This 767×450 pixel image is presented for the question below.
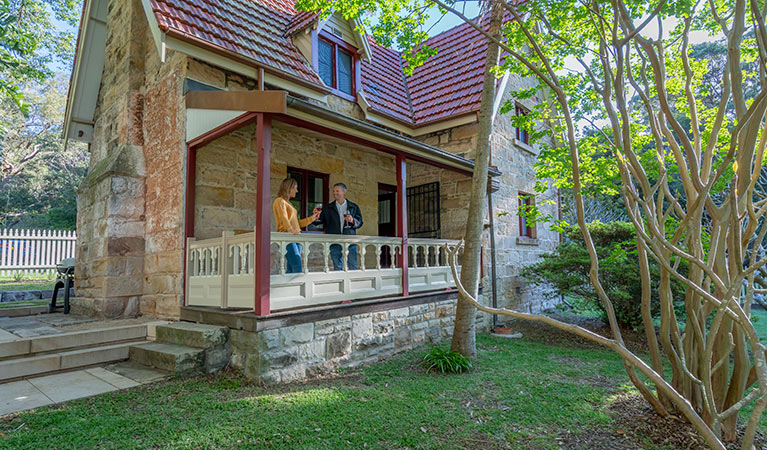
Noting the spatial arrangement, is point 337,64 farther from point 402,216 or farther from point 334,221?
point 334,221

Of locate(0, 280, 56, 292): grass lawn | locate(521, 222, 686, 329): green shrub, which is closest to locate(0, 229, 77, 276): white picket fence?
locate(0, 280, 56, 292): grass lawn

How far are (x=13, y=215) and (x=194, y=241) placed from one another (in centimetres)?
2202

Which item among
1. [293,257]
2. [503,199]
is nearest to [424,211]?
[503,199]

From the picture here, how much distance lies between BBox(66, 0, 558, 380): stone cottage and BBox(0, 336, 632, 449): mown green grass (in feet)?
2.09

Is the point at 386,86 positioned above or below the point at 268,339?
above

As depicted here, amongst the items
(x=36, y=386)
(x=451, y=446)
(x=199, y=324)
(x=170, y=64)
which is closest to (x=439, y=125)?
(x=170, y=64)

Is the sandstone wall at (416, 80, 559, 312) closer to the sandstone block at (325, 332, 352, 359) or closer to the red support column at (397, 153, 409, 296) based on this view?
the red support column at (397, 153, 409, 296)

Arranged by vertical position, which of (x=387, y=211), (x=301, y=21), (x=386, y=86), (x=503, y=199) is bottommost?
(x=387, y=211)

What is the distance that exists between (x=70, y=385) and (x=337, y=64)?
660 centimetres

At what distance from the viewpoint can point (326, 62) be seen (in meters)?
7.84

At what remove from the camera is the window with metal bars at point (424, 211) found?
348 inches

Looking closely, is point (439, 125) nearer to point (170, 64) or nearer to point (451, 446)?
point (170, 64)

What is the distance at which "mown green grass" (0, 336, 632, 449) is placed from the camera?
2959 mm

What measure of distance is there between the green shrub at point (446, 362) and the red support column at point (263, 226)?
7.07 ft
